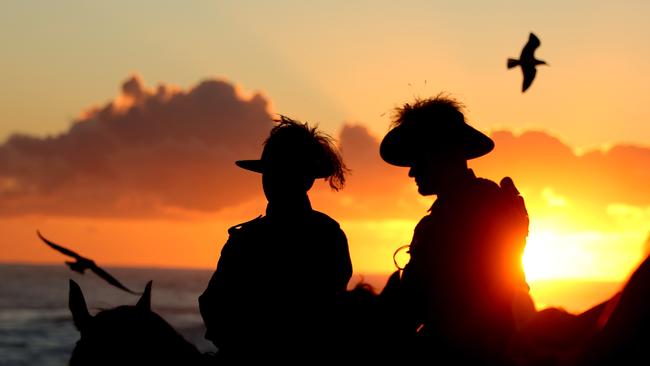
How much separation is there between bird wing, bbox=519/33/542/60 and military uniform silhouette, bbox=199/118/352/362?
65.8 inches

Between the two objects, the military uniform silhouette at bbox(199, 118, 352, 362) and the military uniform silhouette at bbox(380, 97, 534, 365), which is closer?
the military uniform silhouette at bbox(380, 97, 534, 365)

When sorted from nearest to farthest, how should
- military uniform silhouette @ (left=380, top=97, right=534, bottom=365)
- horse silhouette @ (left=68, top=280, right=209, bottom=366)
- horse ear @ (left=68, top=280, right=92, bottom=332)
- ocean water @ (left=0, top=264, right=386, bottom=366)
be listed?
military uniform silhouette @ (left=380, top=97, right=534, bottom=365) < horse silhouette @ (left=68, top=280, right=209, bottom=366) < horse ear @ (left=68, top=280, right=92, bottom=332) < ocean water @ (left=0, top=264, right=386, bottom=366)

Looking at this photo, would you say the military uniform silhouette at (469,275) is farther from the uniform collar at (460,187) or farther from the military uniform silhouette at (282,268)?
the military uniform silhouette at (282,268)

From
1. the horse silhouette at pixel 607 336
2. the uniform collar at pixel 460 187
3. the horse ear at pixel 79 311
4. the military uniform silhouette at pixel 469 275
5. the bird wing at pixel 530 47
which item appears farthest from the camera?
the bird wing at pixel 530 47

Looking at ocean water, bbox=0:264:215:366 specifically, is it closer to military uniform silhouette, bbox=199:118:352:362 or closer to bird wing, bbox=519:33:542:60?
military uniform silhouette, bbox=199:118:352:362

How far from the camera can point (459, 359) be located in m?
4.57

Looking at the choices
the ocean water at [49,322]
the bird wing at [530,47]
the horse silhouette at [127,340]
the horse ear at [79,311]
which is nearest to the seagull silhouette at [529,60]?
the bird wing at [530,47]

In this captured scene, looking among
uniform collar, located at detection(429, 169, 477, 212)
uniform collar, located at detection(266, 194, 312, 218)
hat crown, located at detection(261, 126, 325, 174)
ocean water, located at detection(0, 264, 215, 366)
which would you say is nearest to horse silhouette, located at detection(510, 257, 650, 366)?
uniform collar, located at detection(429, 169, 477, 212)

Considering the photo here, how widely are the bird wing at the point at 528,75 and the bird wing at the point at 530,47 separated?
0.15m

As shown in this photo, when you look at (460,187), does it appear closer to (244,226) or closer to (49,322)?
(244,226)

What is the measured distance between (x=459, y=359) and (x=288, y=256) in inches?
45.0

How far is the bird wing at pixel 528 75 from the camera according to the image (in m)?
5.37

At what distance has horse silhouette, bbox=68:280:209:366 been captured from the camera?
5.00m

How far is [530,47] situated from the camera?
19.2 ft
